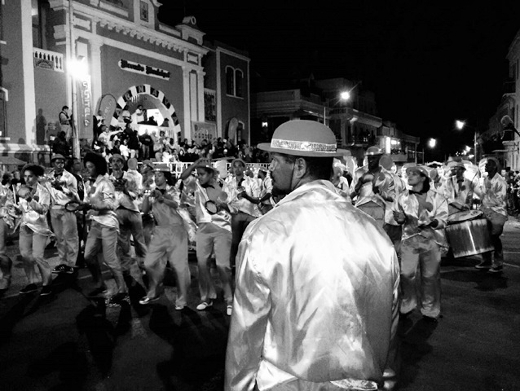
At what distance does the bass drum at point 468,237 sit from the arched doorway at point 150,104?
16.4 meters

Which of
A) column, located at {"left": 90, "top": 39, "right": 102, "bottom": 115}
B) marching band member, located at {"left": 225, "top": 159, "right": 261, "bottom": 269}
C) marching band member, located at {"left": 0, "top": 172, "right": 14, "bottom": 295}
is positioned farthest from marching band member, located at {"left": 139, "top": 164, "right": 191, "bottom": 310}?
column, located at {"left": 90, "top": 39, "right": 102, "bottom": 115}

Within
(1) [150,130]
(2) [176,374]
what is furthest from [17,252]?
(1) [150,130]

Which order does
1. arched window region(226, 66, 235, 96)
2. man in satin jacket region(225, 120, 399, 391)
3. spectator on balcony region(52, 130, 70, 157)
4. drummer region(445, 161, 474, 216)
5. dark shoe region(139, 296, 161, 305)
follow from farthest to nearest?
arched window region(226, 66, 235, 96) → spectator on balcony region(52, 130, 70, 157) → drummer region(445, 161, 474, 216) → dark shoe region(139, 296, 161, 305) → man in satin jacket region(225, 120, 399, 391)

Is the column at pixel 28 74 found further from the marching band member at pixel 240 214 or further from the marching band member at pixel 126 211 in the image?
the marching band member at pixel 240 214

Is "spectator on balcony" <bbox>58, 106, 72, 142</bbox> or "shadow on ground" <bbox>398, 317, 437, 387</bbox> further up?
"spectator on balcony" <bbox>58, 106, 72, 142</bbox>

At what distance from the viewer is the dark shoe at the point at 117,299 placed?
6570 mm

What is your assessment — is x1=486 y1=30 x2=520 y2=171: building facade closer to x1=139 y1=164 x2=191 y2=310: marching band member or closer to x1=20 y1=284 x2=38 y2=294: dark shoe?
x1=139 y1=164 x2=191 y2=310: marching band member

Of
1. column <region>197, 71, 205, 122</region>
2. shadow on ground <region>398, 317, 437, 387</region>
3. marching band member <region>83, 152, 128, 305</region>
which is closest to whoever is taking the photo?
shadow on ground <region>398, 317, 437, 387</region>

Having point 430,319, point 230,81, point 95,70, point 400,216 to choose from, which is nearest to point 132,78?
point 95,70

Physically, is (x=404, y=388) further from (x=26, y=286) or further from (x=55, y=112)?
(x=55, y=112)

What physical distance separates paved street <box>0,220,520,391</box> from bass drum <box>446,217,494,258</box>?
0.60 metres

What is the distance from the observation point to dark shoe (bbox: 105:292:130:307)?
6.57 metres

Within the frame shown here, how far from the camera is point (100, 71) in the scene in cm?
1992

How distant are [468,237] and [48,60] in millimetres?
16389
